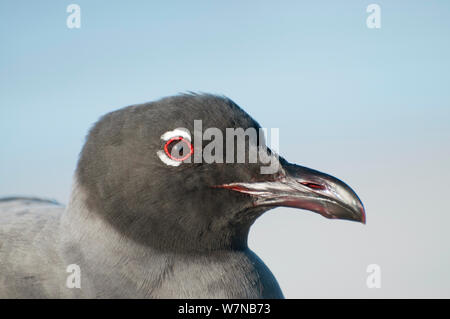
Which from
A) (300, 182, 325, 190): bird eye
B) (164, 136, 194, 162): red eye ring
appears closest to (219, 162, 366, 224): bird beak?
(300, 182, 325, 190): bird eye

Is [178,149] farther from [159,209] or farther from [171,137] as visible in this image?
[159,209]

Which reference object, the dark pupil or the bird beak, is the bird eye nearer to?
the bird beak

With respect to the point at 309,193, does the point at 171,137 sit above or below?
above

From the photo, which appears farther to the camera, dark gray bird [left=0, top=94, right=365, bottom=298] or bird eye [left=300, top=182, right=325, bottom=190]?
bird eye [left=300, top=182, right=325, bottom=190]

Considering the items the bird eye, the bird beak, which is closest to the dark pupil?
the bird beak

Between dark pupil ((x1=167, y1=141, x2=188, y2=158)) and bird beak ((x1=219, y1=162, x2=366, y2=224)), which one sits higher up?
dark pupil ((x1=167, y1=141, x2=188, y2=158))

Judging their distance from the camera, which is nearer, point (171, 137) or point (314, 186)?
point (171, 137)

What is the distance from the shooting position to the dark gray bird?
136 inches

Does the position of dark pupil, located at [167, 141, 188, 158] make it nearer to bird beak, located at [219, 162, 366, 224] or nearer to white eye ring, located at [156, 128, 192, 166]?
white eye ring, located at [156, 128, 192, 166]

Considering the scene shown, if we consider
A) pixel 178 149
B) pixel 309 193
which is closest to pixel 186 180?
pixel 178 149

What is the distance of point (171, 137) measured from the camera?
11.5ft

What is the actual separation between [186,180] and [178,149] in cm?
20

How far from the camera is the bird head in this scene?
351cm

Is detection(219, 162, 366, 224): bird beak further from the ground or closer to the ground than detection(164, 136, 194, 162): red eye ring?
closer to the ground
